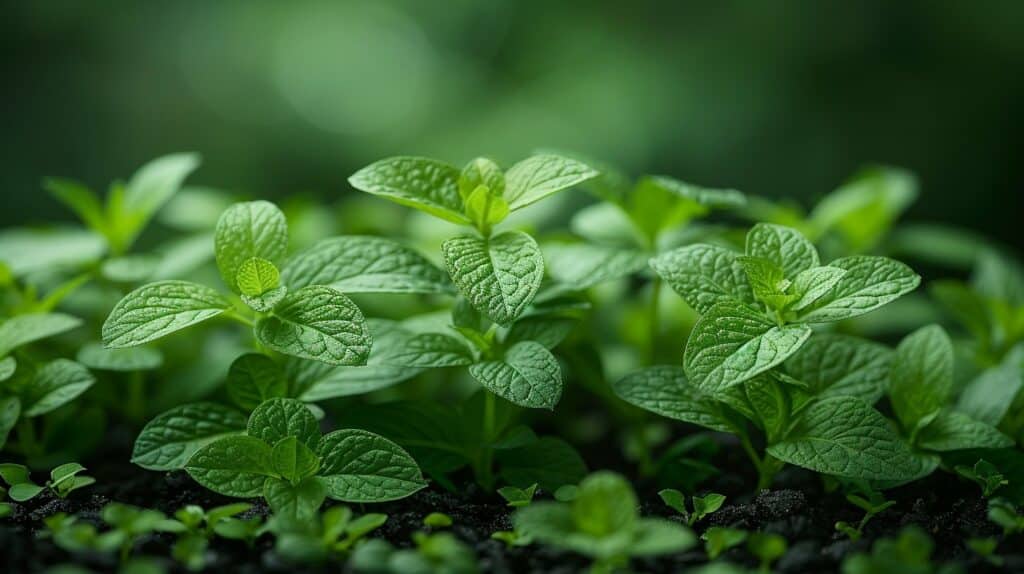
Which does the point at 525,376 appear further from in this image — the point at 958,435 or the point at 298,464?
the point at 958,435

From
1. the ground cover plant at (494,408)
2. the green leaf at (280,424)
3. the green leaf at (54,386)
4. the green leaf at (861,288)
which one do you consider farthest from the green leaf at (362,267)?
the green leaf at (861,288)

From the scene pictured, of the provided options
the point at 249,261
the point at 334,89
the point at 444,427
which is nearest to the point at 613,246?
the point at 444,427

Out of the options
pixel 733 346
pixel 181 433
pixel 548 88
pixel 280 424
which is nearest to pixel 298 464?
pixel 280 424

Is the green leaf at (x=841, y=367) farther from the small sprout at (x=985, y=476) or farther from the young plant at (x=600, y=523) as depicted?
the young plant at (x=600, y=523)

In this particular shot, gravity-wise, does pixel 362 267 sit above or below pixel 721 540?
above

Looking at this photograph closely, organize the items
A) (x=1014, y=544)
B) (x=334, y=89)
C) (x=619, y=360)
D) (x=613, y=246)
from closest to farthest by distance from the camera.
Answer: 1. (x=1014, y=544)
2. (x=613, y=246)
3. (x=619, y=360)
4. (x=334, y=89)

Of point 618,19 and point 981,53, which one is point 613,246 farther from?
point 981,53
